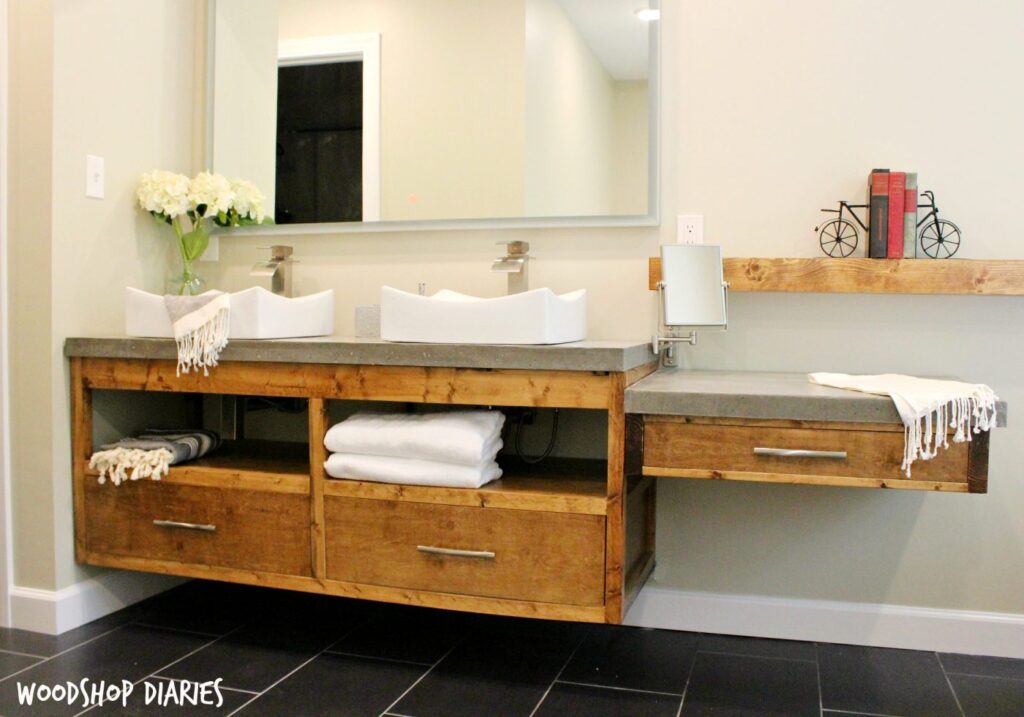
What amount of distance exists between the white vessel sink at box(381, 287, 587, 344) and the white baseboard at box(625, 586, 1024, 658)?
82 centimetres

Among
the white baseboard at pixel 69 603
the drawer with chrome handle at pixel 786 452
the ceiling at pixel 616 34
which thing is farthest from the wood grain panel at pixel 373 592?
the ceiling at pixel 616 34

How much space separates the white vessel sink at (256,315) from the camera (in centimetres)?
215

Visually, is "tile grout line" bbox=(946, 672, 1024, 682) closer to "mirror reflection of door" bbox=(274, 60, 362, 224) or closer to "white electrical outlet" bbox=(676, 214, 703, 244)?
"white electrical outlet" bbox=(676, 214, 703, 244)

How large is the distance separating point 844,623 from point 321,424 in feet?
4.64

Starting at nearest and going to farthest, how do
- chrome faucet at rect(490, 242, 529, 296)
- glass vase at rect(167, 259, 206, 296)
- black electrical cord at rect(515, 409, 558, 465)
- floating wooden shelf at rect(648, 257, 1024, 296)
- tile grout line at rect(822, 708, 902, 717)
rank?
tile grout line at rect(822, 708, 902, 717) → floating wooden shelf at rect(648, 257, 1024, 296) → chrome faucet at rect(490, 242, 529, 296) → black electrical cord at rect(515, 409, 558, 465) → glass vase at rect(167, 259, 206, 296)

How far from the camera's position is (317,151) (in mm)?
2623

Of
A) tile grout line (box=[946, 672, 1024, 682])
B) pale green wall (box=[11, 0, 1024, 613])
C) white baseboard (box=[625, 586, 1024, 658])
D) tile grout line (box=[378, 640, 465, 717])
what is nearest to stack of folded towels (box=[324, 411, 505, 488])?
tile grout line (box=[378, 640, 465, 717])

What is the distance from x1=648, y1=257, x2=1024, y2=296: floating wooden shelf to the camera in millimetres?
2070

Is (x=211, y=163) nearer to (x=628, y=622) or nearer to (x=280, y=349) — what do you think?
(x=280, y=349)

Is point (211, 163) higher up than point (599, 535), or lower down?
higher up

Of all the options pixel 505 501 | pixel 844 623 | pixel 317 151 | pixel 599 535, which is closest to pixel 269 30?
pixel 317 151

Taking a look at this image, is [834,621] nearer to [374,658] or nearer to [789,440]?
[789,440]

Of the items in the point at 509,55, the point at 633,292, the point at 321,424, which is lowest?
the point at 321,424

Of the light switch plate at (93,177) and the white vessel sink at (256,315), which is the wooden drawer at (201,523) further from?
the light switch plate at (93,177)
